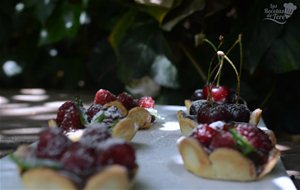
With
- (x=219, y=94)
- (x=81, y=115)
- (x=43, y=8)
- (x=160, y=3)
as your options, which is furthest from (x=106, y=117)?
(x=43, y=8)

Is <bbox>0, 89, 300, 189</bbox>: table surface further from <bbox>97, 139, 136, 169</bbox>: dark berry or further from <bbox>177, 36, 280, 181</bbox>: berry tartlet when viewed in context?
<bbox>97, 139, 136, 169</bbox>: dark berry

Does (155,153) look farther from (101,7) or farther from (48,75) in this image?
(48,75)

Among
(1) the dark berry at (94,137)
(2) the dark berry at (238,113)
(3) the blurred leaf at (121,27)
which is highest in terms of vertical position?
(3) the blurred leaf at (121,27)

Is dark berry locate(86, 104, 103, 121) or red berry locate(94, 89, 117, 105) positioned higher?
red berry locate(94, 89, 117, 105)

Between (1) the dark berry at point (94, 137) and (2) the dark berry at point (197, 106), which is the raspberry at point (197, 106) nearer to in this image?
(2) the dark berry at point (197, 106)

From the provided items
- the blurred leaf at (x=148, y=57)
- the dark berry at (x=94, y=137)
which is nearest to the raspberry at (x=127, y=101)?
the dark berry at (x=94, y=137)

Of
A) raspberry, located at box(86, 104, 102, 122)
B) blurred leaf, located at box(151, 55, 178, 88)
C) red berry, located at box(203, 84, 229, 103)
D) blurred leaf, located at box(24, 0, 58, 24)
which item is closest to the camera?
raspberry, located at box(86, 104, 102, 122)

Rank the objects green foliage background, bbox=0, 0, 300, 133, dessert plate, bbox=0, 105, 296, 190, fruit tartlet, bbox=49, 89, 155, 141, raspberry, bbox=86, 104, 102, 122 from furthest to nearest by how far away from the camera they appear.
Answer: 1. green foliage background, bbox=0, 0, 300, 133
2. raspberry, bbox=86, 104, 102, 122
3. fruit tartlet, bbox=49, 89, 155, 141
4. dessert plate, bbox=0, 105, 296, 190

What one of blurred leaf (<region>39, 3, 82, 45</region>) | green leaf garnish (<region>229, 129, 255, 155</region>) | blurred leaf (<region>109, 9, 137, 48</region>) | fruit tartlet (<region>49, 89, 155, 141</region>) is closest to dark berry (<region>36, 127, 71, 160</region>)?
fruit tartlet (<region>49, 89, 155, 141</region>)
